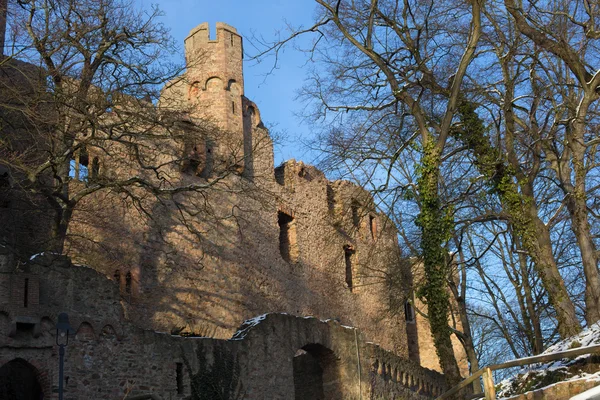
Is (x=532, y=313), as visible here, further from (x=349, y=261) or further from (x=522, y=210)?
(x=349, y=261)

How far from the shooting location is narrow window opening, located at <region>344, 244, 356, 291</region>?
2723 cm

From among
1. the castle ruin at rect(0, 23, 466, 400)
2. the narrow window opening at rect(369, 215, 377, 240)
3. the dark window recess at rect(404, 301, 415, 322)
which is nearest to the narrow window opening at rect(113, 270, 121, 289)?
the castle ruin at rect(0, 23, 466, 400)

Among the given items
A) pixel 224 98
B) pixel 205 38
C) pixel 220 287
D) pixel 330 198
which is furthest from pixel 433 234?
pixel 330 198

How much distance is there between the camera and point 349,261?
27.6 metres

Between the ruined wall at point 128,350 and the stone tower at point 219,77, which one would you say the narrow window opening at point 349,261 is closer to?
the stone tower at point 219,77

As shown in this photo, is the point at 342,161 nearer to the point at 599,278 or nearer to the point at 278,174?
the point at 599,278

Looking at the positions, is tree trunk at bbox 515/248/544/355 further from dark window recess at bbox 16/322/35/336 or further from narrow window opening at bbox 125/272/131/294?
dark window recess at bbox 16/322/35/336

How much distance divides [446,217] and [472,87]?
8.12 feet

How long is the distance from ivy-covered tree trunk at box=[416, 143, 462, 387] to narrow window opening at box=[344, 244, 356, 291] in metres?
13.5

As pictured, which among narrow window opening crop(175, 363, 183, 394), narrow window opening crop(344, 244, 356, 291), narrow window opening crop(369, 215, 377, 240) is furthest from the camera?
narrow window opening crop(369, 215, 377, 240)

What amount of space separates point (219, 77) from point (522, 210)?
40.2 feet

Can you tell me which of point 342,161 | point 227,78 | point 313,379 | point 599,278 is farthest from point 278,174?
point 599,278

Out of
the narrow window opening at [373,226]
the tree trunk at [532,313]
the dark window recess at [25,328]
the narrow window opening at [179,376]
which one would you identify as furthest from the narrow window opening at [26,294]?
the narrow window opening at [373,226]

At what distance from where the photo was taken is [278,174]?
1009 inches
